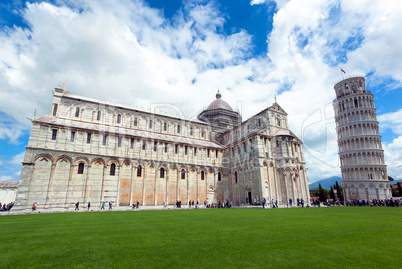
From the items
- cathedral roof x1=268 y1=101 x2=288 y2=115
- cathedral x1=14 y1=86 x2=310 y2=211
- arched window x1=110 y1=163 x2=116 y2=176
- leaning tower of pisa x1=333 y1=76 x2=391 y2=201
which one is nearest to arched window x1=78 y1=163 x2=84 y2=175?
cathedral x1=14 y1=86 x2=310 y2=211

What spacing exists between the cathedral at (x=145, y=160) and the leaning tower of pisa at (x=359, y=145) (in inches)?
815

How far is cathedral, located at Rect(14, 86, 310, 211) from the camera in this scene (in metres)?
26.0

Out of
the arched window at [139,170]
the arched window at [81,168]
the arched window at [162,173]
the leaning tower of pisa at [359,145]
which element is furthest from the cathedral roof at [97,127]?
the leaning tower of pisa at [359,145]

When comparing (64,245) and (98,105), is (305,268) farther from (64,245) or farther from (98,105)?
(98,105)

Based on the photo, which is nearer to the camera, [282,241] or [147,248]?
[147,248]

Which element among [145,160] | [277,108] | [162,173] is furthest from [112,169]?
[277,108]

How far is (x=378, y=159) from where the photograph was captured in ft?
153

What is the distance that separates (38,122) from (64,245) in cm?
2632

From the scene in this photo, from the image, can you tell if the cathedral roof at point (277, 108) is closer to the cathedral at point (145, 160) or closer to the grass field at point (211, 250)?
the cathedral at point (145, 160)

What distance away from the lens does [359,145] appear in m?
48.0

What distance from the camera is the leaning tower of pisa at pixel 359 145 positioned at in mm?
45344

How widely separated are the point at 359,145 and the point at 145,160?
4821cm

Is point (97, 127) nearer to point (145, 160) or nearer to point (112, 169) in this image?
point (112, 169)

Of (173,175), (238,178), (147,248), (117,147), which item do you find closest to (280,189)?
(238,178)
